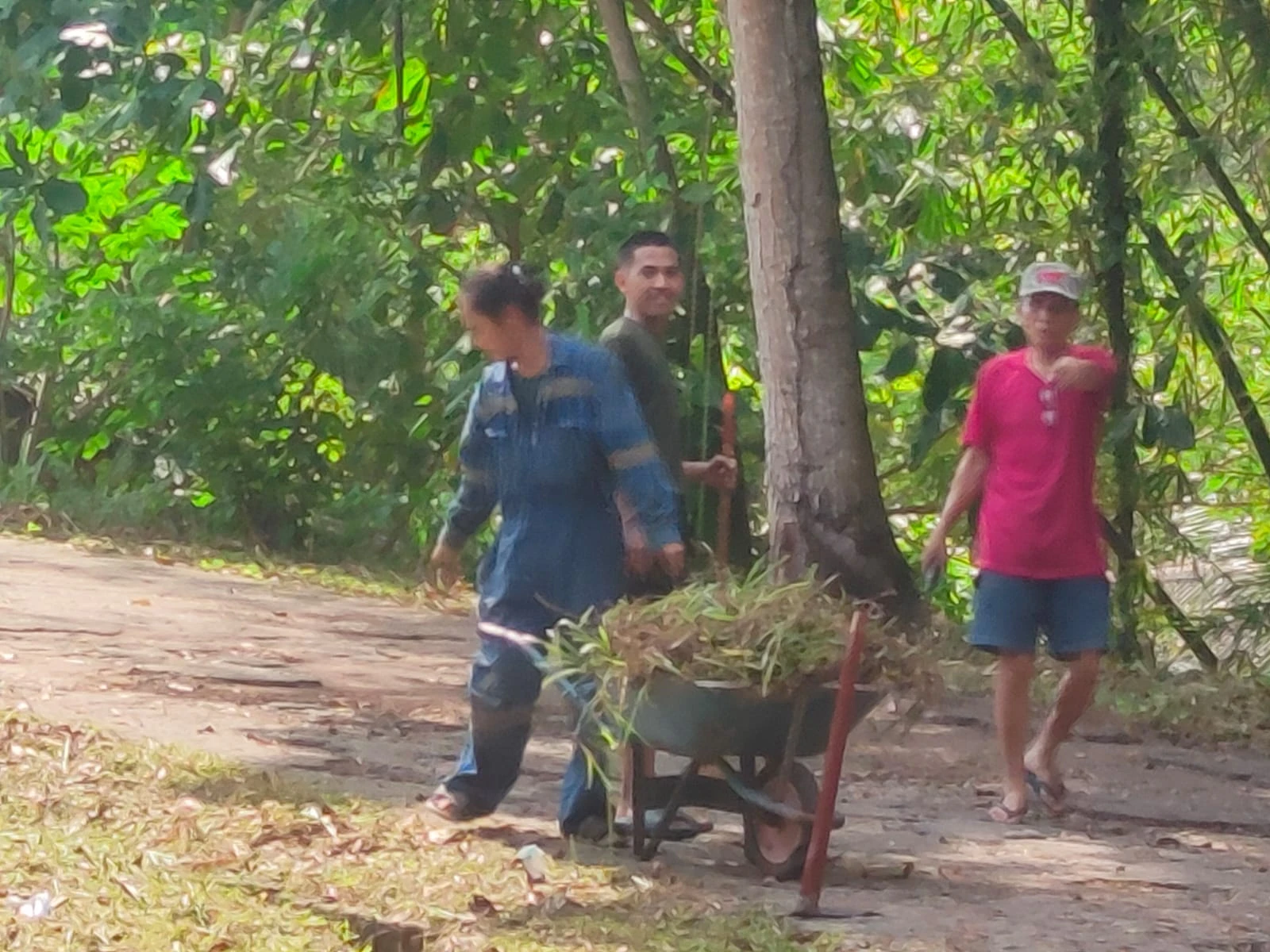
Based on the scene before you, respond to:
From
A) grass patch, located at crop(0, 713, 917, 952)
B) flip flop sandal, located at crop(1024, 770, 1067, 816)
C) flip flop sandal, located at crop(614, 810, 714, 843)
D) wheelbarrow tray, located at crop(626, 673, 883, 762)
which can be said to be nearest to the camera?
grass patch, located at crop(0, 713, 917, 952)

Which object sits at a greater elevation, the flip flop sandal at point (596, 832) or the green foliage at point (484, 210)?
the green foliage at point (484, 210)

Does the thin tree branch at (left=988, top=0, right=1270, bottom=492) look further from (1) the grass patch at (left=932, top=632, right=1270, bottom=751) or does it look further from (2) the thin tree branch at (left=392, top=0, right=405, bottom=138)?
(2) the thin tree branch at (left=392, top=0, right=405, bottom=138)

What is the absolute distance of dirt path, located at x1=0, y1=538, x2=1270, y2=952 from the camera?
5414 millimetres

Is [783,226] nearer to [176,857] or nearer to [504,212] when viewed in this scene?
[176,857]

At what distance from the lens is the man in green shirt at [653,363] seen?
19.7 ft

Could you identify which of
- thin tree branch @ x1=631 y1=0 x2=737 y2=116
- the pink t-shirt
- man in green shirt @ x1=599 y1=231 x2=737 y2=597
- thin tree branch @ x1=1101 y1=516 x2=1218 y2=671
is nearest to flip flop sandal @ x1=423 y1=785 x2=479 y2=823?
man in green shirt @ x1=599 y1=231 x2=737 y2=597

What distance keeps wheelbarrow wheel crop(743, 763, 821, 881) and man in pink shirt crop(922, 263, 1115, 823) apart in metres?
1.12

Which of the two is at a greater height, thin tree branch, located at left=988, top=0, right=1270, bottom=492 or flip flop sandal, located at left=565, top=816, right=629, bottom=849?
thin tree branch, located at left=988, top=0, right=1270, bottom=492

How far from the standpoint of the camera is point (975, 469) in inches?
259

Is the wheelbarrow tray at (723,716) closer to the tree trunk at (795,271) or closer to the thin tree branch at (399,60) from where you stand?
the tree trunk at (795,271)

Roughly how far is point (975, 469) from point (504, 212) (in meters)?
5.50

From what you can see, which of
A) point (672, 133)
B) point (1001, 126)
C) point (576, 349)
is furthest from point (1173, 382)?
point (576, 349)

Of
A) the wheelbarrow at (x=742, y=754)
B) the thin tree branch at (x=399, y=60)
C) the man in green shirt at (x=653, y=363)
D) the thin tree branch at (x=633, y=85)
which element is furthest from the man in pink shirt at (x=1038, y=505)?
the thin tree branch at (x=399, y=60)

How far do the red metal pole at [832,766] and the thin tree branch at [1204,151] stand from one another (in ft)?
18.2
